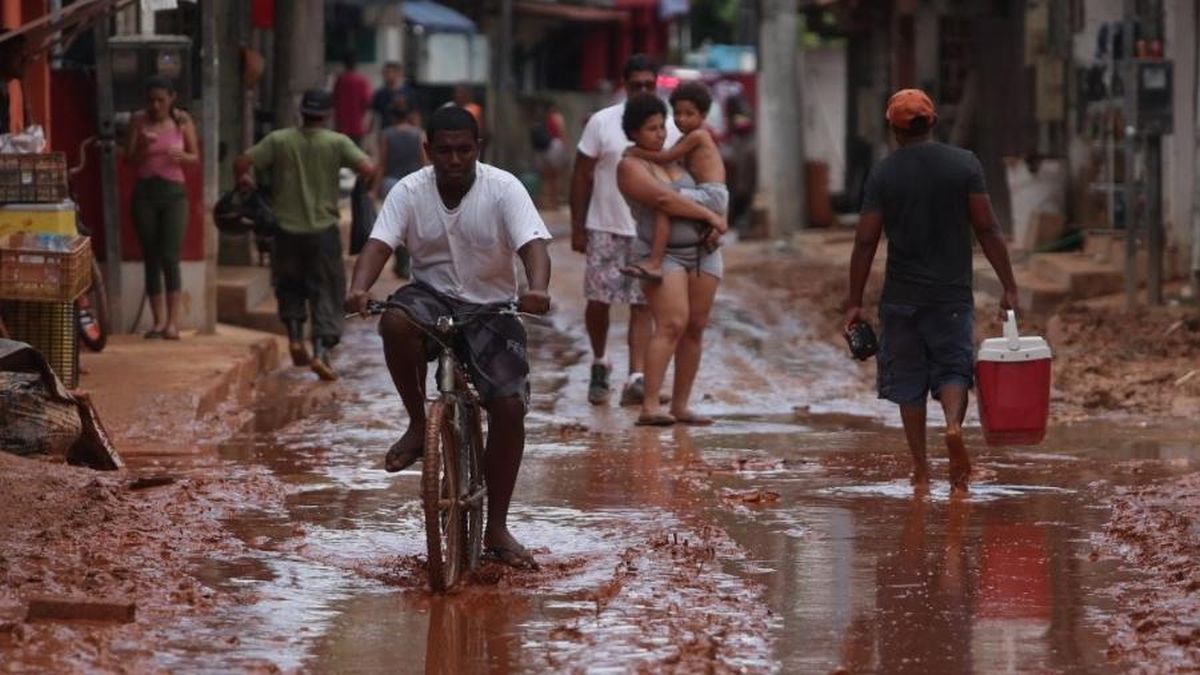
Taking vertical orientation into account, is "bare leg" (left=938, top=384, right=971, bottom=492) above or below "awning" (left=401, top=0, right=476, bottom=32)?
below

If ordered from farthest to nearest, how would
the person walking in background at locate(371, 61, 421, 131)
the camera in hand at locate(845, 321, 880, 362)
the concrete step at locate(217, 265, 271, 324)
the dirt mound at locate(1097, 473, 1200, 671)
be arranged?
the person walking in background at locate(371, 61, 421, 131), the concrete step at locate(217, 265, 271, 324), the camera in hand at locate(845, 321, 880, 362), the dirt mound at locate(1097, 473, 1200, 671)

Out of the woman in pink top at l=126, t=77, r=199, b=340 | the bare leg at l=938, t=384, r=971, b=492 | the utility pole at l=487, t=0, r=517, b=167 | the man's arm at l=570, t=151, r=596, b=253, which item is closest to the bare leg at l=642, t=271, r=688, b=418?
the man's arm at l=570, t=151, r=596, b=253

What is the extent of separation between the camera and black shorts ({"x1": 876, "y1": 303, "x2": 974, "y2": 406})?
35.6 feet

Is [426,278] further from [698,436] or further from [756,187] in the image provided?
[756,187]

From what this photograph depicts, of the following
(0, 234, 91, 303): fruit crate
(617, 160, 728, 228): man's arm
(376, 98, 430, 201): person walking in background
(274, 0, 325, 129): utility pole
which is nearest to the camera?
(0, 234, 91, 303): fruit crate

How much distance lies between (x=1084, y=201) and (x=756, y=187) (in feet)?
48.4

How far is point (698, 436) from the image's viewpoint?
1304 centimetres

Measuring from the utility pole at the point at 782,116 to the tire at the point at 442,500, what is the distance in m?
23.6

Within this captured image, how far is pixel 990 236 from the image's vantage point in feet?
35.1

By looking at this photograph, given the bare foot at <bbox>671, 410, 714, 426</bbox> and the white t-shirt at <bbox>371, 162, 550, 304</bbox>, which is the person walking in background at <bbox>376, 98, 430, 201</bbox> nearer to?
the bare foot at <bbox>671, 410, 714, 426</bbox>

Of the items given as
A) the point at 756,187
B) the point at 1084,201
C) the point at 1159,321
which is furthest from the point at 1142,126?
the point at 756,187

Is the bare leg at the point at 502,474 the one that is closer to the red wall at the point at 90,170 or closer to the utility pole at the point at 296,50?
the red wall at the point at 90,170

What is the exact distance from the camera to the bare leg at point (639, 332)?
562 inches

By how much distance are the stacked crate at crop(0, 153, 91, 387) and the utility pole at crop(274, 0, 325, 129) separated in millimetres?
7849
